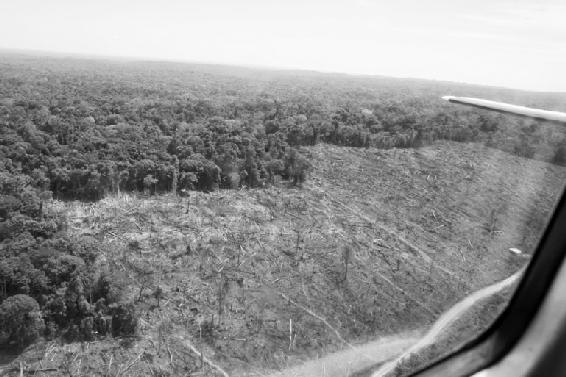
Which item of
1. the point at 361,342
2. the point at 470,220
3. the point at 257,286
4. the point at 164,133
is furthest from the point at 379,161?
the point at 470,220

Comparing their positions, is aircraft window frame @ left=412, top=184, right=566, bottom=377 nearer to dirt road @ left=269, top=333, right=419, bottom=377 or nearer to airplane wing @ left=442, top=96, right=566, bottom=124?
airplane wing @ left=442, top=96, right=566, bottom=124

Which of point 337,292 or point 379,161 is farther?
point 379,161

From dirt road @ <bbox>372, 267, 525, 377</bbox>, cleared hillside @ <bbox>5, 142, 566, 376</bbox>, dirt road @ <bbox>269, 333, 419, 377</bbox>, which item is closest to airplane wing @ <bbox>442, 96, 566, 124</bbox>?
cleared hillside @ <bbox>5, 142, 566, 376</bbox>

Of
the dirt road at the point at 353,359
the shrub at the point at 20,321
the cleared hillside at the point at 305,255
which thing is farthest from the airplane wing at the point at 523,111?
the shrub at the point at 20,321

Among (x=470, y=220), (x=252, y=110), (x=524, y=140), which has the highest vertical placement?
(x=524, y=140)

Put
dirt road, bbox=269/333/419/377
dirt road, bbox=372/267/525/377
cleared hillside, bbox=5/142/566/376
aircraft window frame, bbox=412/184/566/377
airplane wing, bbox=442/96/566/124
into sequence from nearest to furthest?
1. aircraft window frame, bbox=412/184/566/377
2. airplane wing, bbox=442/96/566/124
3. dirt road, bbox=372/267/525/377
4. cleared hillside, bbox=5/142/566/376
5. dirt road, bbox=269/333/419/377

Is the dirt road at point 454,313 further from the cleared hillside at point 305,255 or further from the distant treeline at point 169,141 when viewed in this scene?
the distant treeline at point 169,141

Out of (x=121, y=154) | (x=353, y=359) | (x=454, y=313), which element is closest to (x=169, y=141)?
(x=121, y=154)

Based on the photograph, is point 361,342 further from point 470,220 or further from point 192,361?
point 192,361
